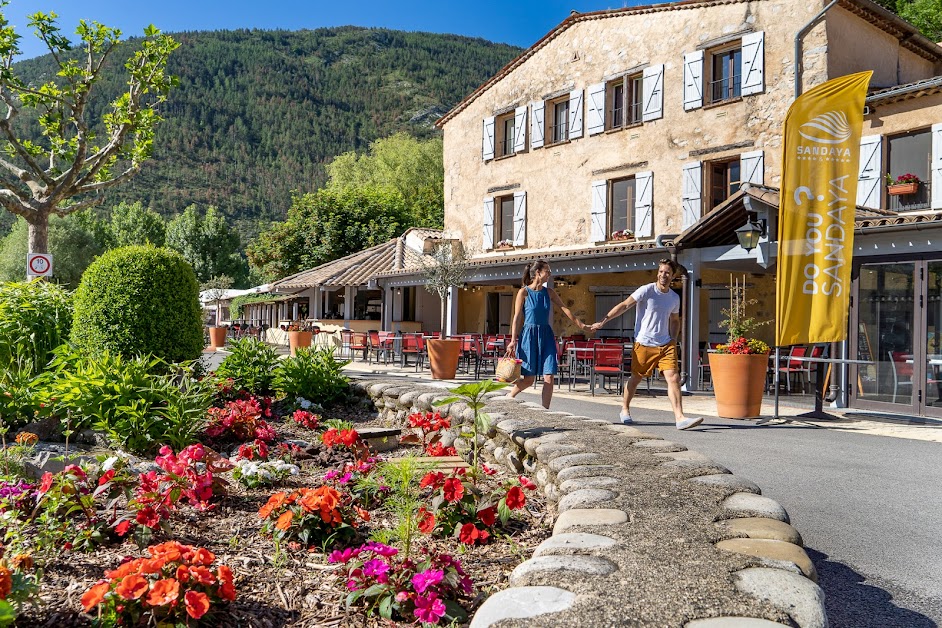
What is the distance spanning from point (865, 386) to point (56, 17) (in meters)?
14.6

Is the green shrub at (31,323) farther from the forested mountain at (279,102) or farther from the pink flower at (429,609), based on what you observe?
the forested mountain at (279,102)

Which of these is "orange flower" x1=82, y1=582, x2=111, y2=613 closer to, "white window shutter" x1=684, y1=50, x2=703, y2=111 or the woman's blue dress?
the woman's blue dress

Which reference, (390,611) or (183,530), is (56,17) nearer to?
(183,530)

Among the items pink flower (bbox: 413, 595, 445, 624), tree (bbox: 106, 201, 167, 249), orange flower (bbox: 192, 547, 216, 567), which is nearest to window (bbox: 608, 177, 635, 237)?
pink flower (bbox: 413, 595, 445, 624)

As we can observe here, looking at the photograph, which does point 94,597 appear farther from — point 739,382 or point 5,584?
point 739,382

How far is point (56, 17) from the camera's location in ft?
41.8

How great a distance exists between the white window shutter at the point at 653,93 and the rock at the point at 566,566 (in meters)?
14.6

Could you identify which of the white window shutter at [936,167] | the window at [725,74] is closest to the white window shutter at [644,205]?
the window at [725,74]

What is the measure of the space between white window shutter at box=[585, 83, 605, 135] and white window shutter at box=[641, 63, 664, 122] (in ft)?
3.51

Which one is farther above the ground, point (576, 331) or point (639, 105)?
point (639, 105)

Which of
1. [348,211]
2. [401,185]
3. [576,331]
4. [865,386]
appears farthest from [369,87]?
[865,386]

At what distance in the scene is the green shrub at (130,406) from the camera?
172 inches

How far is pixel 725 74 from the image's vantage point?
14570 millimetres

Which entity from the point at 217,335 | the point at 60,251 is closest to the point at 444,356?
the point at 217,335
